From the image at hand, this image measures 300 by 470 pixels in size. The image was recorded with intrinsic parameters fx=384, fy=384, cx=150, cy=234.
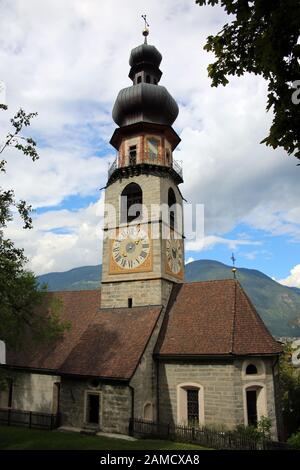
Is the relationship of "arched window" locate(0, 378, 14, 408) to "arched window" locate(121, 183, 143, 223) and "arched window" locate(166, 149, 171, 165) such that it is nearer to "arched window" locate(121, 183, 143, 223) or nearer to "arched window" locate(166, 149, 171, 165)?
"arched window" locate(121, 183, 143, 223)

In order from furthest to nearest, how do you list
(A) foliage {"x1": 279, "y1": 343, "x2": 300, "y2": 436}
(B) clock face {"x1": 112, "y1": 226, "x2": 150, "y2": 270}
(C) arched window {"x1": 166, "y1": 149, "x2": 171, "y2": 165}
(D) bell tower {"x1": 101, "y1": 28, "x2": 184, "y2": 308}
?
(C) arched window {"x1": 166, "y1": 149, "x2": 171, "y2": 165}, (A) foliage {"x1": 279, "y1": 343, "x2": 300, "y2": 436}, (B) clock face {"x1": 112, "y1": 226, "x2": 150, "y2": 270}, (D) bell tower {"x1": 101, "y1": 28, "x2": 184, "y2": 308}

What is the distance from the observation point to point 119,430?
1750 cm

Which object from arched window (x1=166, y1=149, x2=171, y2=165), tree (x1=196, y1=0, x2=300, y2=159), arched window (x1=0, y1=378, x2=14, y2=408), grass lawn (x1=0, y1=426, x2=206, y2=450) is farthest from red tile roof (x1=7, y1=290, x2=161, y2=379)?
tree (x1=196, y1=0, x2=300, y2=159)

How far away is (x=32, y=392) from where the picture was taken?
21.5m

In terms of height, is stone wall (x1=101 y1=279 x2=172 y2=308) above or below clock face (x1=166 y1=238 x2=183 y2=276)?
below

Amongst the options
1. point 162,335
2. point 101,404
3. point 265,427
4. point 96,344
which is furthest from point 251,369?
point 96,344

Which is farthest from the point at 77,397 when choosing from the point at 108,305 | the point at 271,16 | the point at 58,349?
the point at 271,16

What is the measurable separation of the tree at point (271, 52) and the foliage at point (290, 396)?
22.1m

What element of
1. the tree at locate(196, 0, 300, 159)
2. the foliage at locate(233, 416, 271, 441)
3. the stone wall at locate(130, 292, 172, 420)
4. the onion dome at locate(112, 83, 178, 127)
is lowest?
the foliage at locate(233, 416, 271, 441)

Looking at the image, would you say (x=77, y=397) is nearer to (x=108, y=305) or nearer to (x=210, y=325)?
(x=108, y=305)

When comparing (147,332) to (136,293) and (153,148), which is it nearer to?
(136,293)

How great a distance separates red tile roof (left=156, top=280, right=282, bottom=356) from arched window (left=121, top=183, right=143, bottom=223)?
5671mm

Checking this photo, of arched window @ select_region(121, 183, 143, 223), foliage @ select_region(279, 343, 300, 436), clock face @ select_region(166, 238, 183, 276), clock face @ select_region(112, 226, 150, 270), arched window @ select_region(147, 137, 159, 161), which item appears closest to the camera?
clock face @ select_region(112, 226, 150, 270)

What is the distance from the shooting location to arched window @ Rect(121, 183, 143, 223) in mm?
24344
